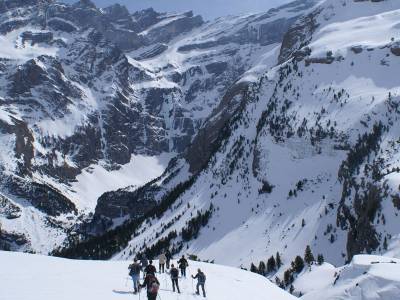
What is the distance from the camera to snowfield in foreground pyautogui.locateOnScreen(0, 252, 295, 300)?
3969 centimetres

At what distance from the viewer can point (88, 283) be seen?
1796 inches

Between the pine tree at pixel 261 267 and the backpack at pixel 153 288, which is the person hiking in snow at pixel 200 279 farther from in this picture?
the pine tree at pixel 261 267

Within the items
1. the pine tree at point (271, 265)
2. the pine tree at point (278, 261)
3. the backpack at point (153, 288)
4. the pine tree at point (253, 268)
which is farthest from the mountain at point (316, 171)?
the backpack at point (153, 288)

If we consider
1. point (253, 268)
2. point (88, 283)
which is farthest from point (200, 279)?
point (253, 268)

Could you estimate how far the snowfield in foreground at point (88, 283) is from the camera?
130 ft

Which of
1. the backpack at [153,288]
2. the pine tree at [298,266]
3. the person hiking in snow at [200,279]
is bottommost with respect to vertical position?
the pine tree at [298,266]

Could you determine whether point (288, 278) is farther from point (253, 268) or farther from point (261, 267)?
point (253, 268)

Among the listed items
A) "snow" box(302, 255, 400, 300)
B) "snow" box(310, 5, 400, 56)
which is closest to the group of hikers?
"snow" box(302, 255, 400, 300)

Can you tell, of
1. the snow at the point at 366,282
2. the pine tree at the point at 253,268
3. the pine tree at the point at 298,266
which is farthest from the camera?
the pine tree at the point at 253,268

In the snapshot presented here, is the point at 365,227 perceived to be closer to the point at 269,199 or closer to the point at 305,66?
the point at 269,199

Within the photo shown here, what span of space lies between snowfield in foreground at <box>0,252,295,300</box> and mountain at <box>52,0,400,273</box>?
3377 cm

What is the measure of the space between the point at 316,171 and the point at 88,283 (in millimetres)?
108777

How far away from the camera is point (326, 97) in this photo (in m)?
160

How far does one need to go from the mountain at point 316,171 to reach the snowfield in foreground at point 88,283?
33.8 metres
